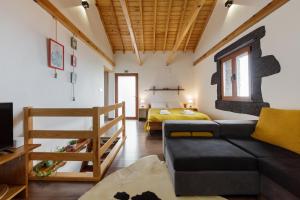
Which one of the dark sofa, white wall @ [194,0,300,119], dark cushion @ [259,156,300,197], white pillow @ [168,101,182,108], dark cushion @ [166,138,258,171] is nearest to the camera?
dark cushion @ [259,156,300,197]

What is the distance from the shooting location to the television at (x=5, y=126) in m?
1.61

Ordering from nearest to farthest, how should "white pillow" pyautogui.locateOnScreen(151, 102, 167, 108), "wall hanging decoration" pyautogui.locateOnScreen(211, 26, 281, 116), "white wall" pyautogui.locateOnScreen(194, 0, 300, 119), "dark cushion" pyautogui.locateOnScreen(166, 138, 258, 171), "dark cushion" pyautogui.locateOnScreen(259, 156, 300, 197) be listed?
"dark cushion" pyautogui.locateOnScreen(259, 156, 300, 197) → "dark cushion" pyautogui.locateOnScreen(166, 138, 258, 171) → "white wall" pyautogui.locateOnScreen(194, 0, 300, 119) → "wall hanging decoration" pyautogui.locateOnScreen(211, 26, 281, 116) → "white pillow" pyautogui.locateOnScreen(151, 102, 167, 108)

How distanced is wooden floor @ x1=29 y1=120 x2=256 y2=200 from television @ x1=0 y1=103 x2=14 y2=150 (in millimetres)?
652

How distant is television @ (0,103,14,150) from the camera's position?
161cm

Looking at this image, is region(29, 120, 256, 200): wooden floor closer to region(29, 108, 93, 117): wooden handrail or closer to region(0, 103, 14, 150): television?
region(0, 103, 14, 150): television

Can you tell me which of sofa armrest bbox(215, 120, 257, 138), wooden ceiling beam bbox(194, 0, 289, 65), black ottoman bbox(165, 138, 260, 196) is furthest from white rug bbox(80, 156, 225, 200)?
wooden ceiling beam bbox(194, 0, 289, 65)

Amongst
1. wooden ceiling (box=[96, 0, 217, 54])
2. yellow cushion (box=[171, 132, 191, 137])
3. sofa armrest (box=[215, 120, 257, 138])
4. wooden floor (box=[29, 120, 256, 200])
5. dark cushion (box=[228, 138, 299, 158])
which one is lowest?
wooden floor (box=[29, 120, 256, 200])

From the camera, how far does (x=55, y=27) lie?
2891mm

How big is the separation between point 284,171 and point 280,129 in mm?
826

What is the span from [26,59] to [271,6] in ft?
12.3

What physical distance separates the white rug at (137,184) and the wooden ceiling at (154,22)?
3.54m

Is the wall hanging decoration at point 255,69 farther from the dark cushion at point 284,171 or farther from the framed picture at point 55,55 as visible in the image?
the framed picture at point 55,55

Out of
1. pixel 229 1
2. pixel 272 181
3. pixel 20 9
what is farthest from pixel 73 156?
pixel 229 1

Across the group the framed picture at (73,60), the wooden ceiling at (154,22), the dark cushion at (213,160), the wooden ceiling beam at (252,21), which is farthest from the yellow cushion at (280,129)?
the framed picture at (73,60)
